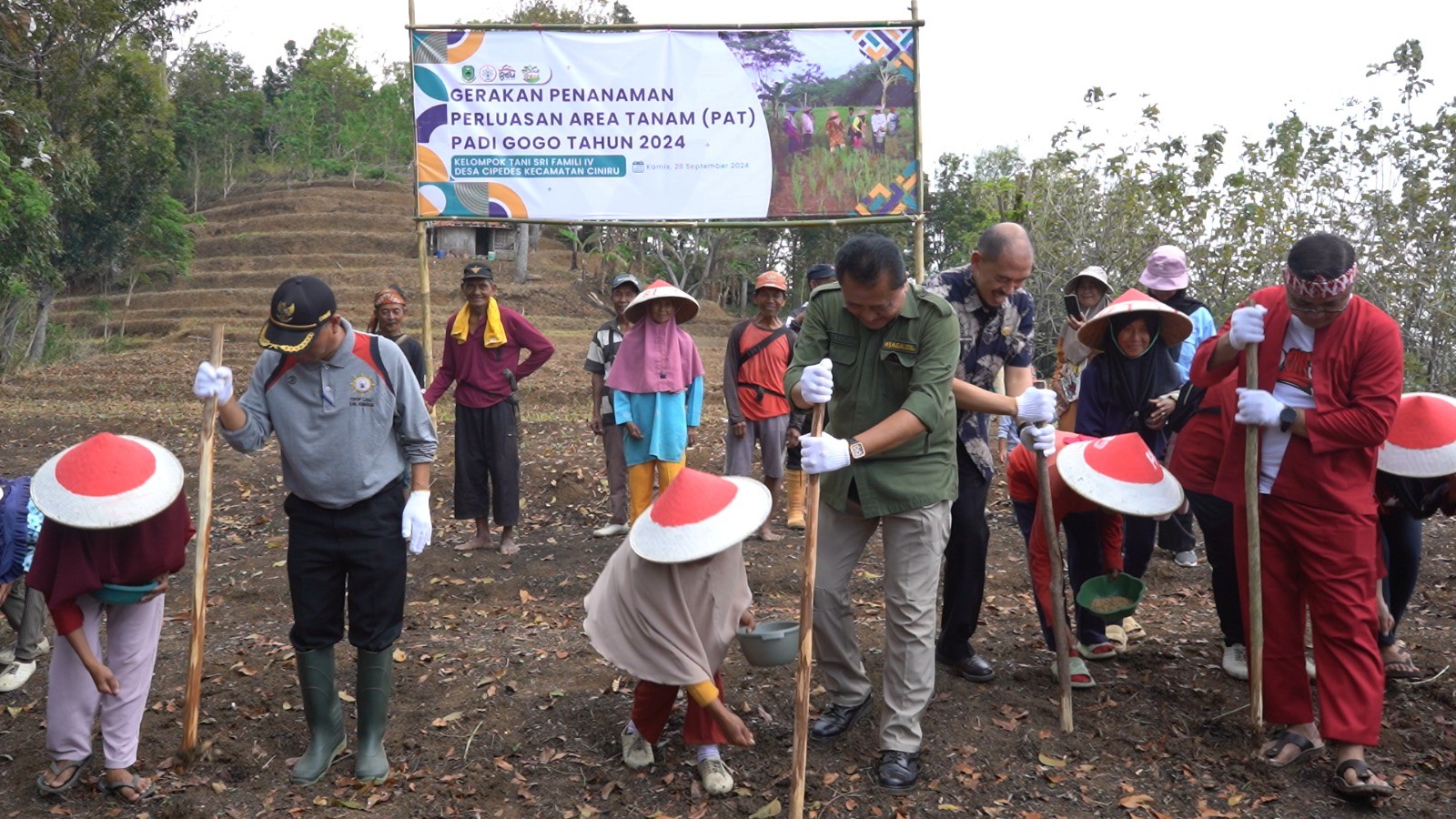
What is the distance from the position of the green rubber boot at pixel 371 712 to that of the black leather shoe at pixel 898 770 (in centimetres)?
192

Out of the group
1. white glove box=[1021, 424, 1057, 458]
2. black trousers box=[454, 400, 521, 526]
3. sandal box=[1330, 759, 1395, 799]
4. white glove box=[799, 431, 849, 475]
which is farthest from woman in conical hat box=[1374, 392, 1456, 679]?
black trousers box=[454, 400, 521, 526]

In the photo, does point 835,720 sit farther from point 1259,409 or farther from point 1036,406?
point 1259,409

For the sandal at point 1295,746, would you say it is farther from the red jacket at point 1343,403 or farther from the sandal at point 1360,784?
the red jacket at point 1343,403

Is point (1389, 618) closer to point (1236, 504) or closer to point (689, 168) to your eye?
point (1236, 504)

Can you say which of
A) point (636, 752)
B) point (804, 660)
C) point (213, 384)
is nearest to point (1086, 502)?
point (804, 660)

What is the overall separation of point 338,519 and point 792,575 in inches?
145

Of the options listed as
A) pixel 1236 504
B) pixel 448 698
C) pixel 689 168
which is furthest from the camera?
pixel 689 168

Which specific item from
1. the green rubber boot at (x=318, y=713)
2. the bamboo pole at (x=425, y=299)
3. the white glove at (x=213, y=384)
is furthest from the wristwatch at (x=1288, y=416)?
the bamboo pole at (x=425, y=299)

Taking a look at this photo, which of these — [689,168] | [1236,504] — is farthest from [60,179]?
[1236,504]

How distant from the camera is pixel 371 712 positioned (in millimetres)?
4375

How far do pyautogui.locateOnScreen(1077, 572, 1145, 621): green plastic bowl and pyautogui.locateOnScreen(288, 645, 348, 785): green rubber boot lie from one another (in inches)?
125

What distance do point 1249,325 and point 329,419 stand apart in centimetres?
346

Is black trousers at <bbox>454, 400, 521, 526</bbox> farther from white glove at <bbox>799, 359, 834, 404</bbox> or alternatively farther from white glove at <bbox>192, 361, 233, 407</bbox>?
white glove at <bbox>799, 359, 834, 404</bbox>

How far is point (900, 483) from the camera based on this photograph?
13.7 feet
